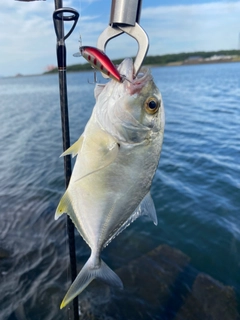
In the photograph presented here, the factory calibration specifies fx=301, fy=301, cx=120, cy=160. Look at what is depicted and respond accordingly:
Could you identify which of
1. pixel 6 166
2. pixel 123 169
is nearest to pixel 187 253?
pixel 123 169

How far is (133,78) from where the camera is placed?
6.48 feet

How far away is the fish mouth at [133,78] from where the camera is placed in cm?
194

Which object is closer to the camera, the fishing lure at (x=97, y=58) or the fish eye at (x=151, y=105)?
the fishing lure at (x=97, y=58)

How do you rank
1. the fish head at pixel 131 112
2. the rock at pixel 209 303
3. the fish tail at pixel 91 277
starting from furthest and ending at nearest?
the rock at pixel 209 303, the fish tail at pixel 91 277, the fish head at pixel 131 112

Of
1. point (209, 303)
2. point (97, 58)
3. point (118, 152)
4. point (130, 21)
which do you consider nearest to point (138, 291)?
point (209, 303)

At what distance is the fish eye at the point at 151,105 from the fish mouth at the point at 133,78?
0.11 metres

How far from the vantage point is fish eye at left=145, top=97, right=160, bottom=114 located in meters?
2.06

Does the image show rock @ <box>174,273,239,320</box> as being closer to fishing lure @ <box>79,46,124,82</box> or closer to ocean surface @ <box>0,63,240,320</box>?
ocean surface @ <box>0,63,240,320</box>

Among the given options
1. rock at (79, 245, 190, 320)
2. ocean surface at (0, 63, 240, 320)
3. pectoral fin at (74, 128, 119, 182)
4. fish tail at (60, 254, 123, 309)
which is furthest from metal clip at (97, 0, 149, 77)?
rock at (79, 245, 190, 320)

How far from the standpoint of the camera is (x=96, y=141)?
214 centimetres

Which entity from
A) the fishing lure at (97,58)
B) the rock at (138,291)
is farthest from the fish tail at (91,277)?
the rock at (138,291)

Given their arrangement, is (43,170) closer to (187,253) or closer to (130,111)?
(187,253)

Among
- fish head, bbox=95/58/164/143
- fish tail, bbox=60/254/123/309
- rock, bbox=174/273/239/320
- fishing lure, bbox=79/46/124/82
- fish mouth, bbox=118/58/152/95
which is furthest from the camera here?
rock, bbox=174/273/239/320

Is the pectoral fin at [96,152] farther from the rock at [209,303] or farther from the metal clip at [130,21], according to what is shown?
the rock at [209,303]
